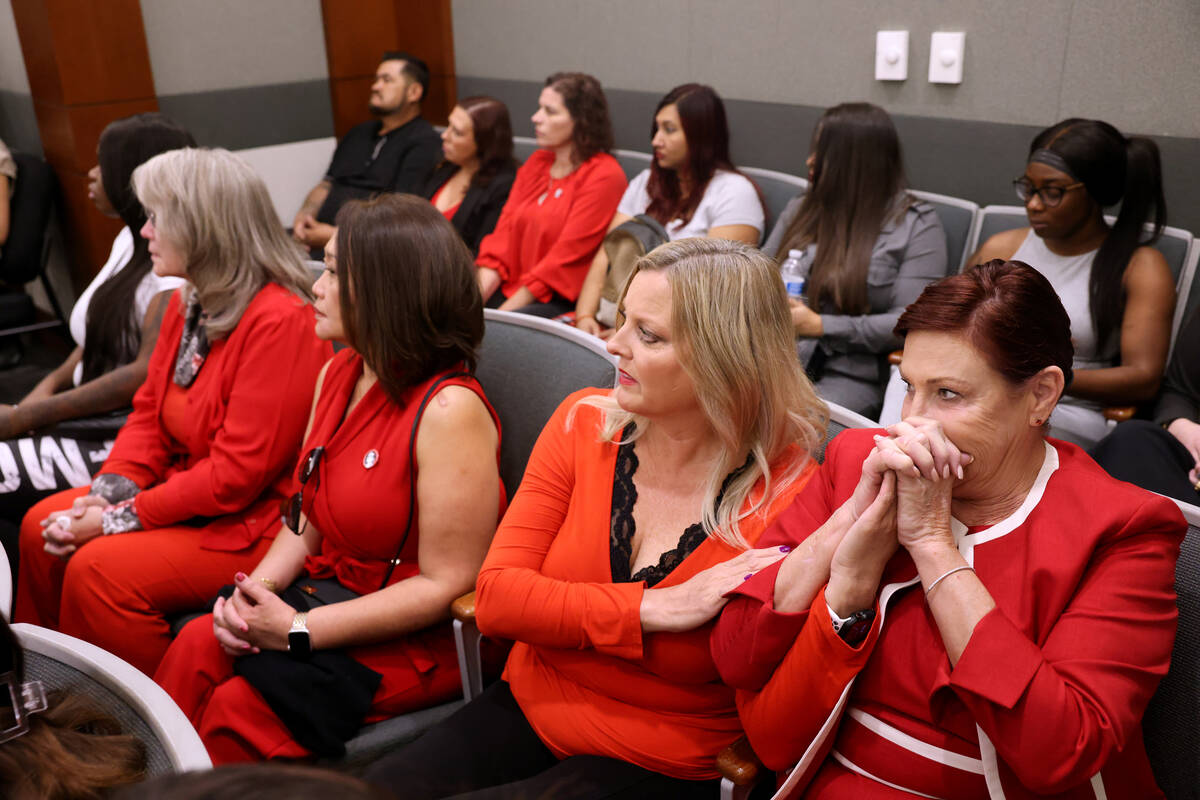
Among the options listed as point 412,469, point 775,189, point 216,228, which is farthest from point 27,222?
point 412,469

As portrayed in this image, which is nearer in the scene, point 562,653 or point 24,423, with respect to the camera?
point 562,653

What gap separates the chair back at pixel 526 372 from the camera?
2000 millimetres

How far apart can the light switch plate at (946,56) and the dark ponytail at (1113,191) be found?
851 mm

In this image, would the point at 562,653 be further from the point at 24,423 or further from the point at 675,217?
the point at 675,217

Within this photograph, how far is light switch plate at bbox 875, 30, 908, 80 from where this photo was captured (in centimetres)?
346

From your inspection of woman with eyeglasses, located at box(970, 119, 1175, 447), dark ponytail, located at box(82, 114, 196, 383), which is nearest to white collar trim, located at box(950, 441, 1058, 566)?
woman with eyeglasses, located at box(970, 119, 1175, 447)

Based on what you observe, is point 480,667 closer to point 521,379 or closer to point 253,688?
point 253,688

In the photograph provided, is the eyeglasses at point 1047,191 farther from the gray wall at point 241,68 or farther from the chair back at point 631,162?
the gray wall at point 241,68

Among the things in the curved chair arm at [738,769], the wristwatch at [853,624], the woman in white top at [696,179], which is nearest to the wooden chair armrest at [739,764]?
the curved chair arm at [738,769]

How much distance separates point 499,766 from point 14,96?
519 cm

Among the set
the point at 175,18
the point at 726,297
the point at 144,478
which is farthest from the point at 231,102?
the point at 726,297

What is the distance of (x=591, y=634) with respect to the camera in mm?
1493

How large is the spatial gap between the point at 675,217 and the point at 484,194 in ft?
3.30

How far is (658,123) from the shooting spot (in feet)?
12.5
